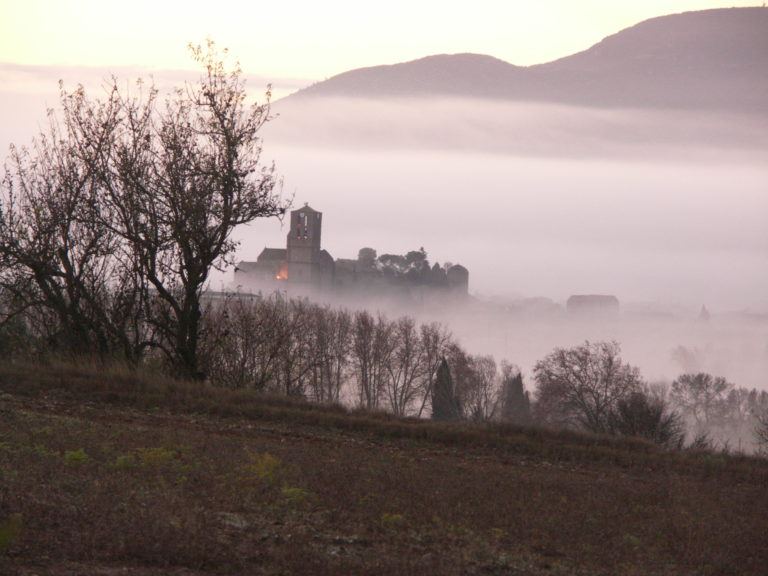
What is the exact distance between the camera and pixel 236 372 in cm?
2278

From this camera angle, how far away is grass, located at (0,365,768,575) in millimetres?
7746

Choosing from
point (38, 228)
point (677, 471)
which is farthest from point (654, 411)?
point (38, 228)

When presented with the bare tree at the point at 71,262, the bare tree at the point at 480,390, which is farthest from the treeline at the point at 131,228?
the bare tree at the point at 480,390

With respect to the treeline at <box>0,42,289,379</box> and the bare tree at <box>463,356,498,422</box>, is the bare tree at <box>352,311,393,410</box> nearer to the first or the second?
the bare tree at <box>463,356,498,422</box>

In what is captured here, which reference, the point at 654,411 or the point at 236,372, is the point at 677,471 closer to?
the point at 236,372

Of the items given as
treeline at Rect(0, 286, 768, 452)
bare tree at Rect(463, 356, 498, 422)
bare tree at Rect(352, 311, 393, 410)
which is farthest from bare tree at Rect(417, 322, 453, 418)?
bare tree at Rect(352, 311, 393, 410)

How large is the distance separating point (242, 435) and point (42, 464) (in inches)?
190

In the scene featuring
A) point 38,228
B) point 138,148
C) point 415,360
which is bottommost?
point 415,360

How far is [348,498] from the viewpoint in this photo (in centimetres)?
1003

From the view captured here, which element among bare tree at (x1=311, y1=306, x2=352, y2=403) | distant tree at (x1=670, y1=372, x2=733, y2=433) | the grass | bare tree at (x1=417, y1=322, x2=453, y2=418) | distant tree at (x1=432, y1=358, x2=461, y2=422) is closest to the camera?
the grass

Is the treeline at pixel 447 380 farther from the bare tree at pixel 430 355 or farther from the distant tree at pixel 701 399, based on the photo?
the distant tree at pixel 701 399

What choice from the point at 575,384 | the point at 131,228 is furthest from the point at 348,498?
the point at 575,384

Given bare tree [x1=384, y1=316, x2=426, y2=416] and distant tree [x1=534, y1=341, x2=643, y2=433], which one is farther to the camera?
bare tree [x1=384, y1=316, x2=426, y2=416]

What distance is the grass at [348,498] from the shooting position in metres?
7.75
